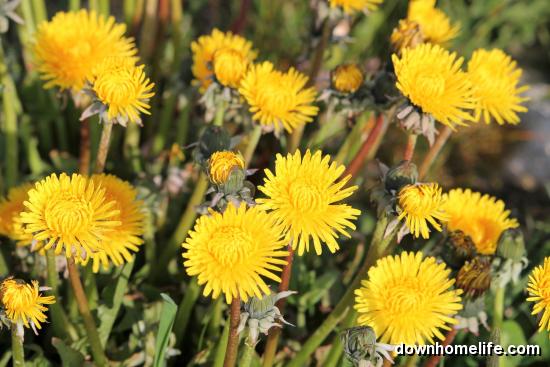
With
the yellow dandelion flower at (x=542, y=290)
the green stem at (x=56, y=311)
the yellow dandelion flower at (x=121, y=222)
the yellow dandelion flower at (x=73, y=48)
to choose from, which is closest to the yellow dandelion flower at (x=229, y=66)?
the yellow dandelion flower at (x=73, y=48)

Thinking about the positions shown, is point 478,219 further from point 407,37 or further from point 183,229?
point 183,229

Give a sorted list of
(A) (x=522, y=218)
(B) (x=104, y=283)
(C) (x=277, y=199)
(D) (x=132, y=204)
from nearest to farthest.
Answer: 1. (C) (x=277, y=199)
2. (D) (x=132, y=204)
3. (B) (x=104, y=283)
4. (A) (x=522, y=218)

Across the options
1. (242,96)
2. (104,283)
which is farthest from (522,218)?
(104,283)

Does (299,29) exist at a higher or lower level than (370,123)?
higher

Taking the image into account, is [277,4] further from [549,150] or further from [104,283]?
[104,283]

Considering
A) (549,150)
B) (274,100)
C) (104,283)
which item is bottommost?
(104,283)

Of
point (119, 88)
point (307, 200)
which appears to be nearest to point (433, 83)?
point (307, 200)

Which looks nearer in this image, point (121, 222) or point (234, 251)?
point (234, 251)
